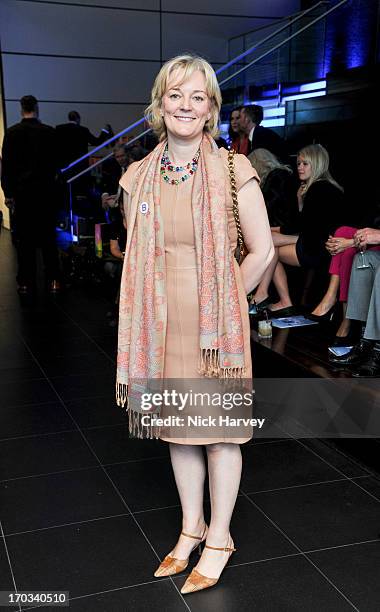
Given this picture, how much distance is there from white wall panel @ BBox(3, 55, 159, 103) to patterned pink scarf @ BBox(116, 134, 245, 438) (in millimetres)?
8269

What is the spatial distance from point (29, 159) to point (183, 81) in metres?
4.66

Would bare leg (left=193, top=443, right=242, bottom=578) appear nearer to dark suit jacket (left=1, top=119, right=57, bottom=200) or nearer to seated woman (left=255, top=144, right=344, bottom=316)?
seated woman (left=255, top=144, right=344, bottom=316)

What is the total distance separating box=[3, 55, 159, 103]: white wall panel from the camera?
31.7 ft

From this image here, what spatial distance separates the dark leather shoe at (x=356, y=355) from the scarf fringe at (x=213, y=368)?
1.40 m

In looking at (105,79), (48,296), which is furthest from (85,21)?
(48,296)

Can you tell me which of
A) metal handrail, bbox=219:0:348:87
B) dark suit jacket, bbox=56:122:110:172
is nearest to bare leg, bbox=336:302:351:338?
metal handrail, bbox=219:0:348:87

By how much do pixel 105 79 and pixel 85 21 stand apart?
81 centimetres

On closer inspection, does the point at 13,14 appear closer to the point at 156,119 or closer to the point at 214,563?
the point at 156,119

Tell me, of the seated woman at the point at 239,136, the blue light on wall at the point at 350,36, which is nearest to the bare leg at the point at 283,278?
the seated woman at the point at 239,136

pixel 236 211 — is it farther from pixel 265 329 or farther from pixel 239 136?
pixel 239 136

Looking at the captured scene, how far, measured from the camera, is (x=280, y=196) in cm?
482

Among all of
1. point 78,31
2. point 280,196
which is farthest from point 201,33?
point 280,196

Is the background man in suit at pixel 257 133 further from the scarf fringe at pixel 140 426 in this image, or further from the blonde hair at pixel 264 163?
the scarf fringe at pixel 140 426

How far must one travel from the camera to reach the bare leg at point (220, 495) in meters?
2.20
